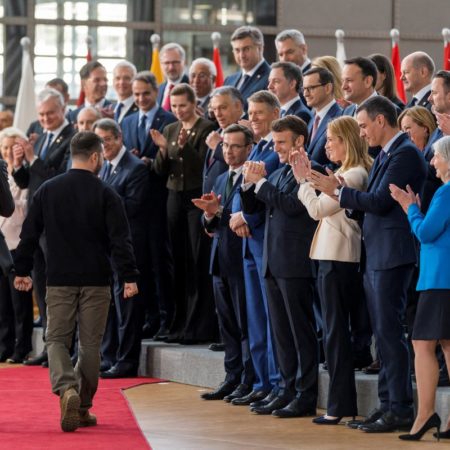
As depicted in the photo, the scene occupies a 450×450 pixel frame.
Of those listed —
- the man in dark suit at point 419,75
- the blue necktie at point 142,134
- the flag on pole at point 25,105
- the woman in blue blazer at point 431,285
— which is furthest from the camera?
the flag on pole at point 25,105

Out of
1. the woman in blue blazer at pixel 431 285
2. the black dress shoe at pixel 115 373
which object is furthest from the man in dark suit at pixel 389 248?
the black dress shoe at pixel 115 373

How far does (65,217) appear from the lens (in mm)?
7102

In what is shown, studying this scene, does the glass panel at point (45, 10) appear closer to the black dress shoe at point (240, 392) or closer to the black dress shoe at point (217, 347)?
the black dress shoe at point (217, 347)

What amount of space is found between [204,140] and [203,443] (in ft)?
10.0

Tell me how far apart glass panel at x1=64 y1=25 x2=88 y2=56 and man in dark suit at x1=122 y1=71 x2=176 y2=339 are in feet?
18.6

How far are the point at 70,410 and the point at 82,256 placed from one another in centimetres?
83

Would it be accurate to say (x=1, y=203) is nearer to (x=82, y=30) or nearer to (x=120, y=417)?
(x=120, y=417)

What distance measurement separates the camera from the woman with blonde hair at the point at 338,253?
274 inches

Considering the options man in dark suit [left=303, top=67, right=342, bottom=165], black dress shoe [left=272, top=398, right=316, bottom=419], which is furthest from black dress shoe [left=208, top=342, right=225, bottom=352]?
man in dark suit [left=303, top=67, right=342, bottom=165]

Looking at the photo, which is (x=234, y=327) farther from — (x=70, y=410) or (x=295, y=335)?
(x=70, y=410)

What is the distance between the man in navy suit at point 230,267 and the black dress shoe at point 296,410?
64cm

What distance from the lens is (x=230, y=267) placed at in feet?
26.4

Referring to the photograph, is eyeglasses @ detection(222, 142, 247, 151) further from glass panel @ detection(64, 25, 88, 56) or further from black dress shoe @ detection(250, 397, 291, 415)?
glass panel @ detection(64, 25, 88, 56)

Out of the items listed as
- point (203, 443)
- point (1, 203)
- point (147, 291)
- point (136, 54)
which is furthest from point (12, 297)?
point (136, 54)
